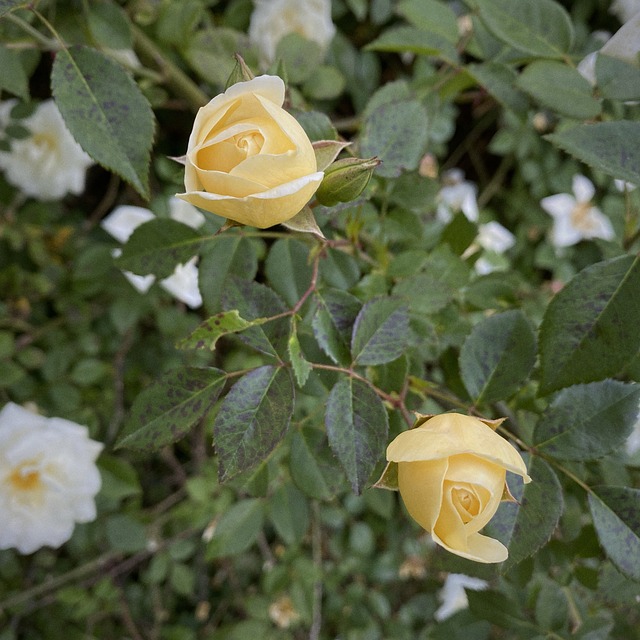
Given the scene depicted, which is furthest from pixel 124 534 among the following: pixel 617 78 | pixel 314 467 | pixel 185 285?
pixel 617 78

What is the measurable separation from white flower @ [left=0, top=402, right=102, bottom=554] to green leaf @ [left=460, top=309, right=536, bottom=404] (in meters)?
0.62

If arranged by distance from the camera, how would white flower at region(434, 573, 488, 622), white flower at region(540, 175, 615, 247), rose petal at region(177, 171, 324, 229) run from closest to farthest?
rose petal at region(177, 171, 324, 229)
white flower at region(434, 573, 488, 622)
white flower at region(540, 175, 615, 247)

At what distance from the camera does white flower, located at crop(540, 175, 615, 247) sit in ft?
4.94

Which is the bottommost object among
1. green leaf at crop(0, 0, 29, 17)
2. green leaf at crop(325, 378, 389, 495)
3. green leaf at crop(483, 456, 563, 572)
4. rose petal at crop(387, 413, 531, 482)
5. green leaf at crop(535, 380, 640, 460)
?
green leaf at crop(483, 456, 563, 572)

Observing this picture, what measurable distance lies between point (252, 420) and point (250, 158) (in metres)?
0.22

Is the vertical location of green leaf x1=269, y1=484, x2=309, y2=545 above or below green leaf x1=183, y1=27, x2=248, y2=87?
below

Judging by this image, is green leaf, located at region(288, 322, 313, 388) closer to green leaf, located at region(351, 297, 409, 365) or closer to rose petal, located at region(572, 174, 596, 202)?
green leaf, located at region(351, 297, 409, 365)

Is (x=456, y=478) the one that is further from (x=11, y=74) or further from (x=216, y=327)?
(x=11, y=74)

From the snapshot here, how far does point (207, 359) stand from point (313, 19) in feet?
2.27

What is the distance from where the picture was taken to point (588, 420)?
0.57m

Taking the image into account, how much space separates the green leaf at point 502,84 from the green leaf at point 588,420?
402mm

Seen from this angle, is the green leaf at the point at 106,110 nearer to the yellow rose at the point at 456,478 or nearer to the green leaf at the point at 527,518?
the yellow rose at the point at 456,478

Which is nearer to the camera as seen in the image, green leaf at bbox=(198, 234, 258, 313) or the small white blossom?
green leaf at bbox=(198, 234, 258, 313)

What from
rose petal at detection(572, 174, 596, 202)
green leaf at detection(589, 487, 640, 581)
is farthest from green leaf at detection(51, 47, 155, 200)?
rose petal at detection(572, 174, 596, 202)
